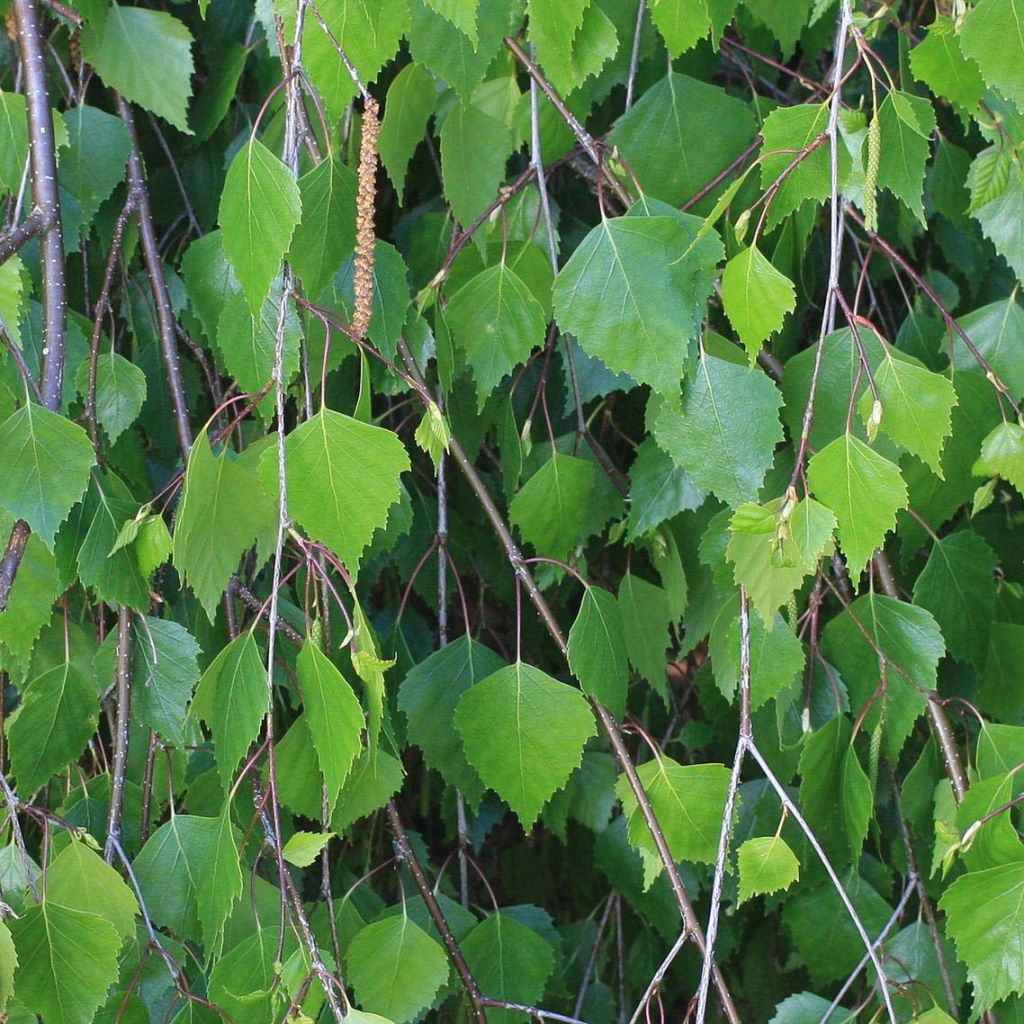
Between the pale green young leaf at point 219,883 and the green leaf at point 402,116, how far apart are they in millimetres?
441

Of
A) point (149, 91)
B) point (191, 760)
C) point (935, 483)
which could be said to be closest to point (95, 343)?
point (149, 91)

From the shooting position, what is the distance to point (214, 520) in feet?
2.47

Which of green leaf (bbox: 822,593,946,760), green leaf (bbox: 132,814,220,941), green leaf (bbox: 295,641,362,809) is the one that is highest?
green leaf (bbox: 295,641,362,809)

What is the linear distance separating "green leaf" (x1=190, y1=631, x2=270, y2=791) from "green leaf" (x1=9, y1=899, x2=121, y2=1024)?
11 cm

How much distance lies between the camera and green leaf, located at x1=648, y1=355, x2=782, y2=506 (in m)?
0.72

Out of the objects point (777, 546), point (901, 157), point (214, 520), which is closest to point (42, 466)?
point (214, 520)

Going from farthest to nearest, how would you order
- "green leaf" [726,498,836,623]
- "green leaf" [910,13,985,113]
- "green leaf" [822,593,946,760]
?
"green leaf" [822,593,946,760] < "green leaf" [910,13,985,113] < "green leaf" [726,498,836,623]

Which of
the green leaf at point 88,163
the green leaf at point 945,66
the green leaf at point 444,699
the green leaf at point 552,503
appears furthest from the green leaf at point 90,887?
the green leaf at point 945,66

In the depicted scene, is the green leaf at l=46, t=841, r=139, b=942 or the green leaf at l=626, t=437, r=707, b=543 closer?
the green leaf at l=46, t=841, r=139, b=942

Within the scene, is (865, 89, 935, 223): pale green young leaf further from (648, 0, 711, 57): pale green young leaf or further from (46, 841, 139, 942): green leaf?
(46, 841, 139, 942): green leaf

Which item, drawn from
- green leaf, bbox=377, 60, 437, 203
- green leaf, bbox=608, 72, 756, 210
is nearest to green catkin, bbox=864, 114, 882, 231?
green leaf, bbox=608, 72, 756, 210

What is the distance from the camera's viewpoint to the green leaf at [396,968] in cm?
79

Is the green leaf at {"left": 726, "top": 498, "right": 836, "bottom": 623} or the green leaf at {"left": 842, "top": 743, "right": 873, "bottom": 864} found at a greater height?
the green leaf at {"left": 726, "top": 498, "right": 836, "bottom": 623}

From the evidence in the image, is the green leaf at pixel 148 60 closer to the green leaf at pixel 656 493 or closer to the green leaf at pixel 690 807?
the green leaf at pixel 656 493
